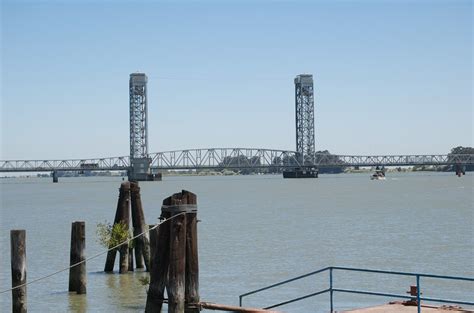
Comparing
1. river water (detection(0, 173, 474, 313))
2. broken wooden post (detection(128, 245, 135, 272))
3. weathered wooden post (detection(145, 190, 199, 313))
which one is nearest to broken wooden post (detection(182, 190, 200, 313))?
weathered wooden post (detection(145, 190, 199, 313))

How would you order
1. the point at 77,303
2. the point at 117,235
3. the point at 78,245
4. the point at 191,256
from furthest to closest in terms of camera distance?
1. the point at 117,235
2. the point at 77,303
3. the point at 78,245
4. the point at 191,256

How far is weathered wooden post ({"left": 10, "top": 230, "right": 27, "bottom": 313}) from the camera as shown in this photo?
Result: 22922 mm

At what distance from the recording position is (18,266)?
23391 mm

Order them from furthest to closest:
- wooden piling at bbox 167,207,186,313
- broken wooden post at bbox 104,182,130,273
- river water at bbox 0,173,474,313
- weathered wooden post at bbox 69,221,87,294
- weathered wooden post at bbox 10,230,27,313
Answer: broken wooden post at bbox 104,182,130,273 < river water at bbox 0,173,474,313 < weathered wooden post at bbox 69,221,87,294 < weathered wooden post at bbox 10,230,27,313 < wooden piling at bbox 167,207,186,313

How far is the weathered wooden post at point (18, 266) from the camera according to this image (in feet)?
75.2

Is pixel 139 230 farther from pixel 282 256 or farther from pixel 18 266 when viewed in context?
pixel 282 256

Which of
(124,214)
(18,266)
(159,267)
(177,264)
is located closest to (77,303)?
(18,266)

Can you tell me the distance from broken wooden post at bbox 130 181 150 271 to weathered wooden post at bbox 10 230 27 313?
898cm

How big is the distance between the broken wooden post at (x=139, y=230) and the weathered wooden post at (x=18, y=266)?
8.98 m

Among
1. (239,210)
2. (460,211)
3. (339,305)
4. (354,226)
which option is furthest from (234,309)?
(239,210)

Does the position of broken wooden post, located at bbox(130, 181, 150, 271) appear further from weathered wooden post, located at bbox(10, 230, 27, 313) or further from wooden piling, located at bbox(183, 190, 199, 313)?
wooden piling, located at bbox(183, 190, 199, 313)

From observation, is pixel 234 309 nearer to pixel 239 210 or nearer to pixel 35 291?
pixel 35 291

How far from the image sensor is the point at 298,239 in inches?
2109

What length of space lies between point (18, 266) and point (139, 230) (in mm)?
9749
